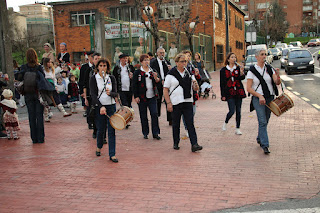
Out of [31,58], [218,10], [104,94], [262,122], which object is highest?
[218,10]

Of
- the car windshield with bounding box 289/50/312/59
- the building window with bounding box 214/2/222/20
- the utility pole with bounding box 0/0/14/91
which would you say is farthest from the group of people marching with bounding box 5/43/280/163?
the building window with bounding box 214/2/222/20

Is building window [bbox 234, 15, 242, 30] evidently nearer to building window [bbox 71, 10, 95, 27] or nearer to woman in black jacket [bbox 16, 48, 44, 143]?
building window [bbox 71, 10, 95, 27]

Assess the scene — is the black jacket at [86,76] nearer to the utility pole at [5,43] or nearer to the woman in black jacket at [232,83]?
the utility pole at [5,43]

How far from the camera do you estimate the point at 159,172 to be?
6109 millimetres

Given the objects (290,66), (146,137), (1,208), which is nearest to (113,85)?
(146,137)

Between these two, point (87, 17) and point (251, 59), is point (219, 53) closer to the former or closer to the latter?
point (251, 59)

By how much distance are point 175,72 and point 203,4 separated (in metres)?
29.3

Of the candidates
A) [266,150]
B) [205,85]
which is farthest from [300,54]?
[266,150]

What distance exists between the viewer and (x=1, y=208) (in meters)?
4.88

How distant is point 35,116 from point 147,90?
2.50m

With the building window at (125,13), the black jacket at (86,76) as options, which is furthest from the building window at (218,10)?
the black jacket at (86,76)

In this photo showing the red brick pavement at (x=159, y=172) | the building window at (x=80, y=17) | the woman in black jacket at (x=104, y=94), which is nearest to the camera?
the red brick pavement at (x=159, y=172)

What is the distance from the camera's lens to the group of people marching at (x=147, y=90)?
6.86 metres

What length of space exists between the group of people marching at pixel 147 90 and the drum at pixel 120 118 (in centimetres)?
21
